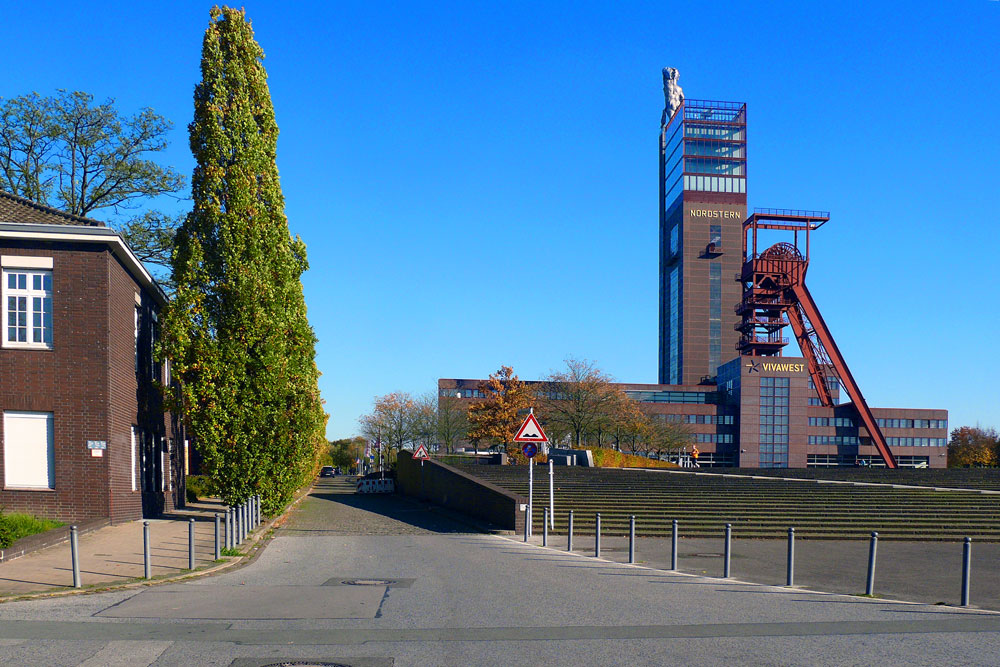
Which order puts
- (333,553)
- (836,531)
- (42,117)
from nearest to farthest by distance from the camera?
(333,553) < (836,531) < (42,117)

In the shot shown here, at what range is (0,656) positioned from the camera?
752 centimetres

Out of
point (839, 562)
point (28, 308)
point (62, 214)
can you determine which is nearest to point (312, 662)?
point (839, 562)

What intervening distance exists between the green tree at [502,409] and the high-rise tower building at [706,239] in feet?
208

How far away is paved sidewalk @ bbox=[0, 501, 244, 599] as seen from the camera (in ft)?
39.6

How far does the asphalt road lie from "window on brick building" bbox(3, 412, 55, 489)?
28.7ft

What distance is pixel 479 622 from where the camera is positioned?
941 centimetres

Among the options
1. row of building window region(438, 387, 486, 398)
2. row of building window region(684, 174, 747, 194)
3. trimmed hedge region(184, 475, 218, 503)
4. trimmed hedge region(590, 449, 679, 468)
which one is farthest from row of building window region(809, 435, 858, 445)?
trimmed hedge region(184, 475, 218, 503)

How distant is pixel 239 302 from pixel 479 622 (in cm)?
1496

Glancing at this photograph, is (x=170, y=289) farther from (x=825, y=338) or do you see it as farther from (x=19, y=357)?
(x=825, y=338)

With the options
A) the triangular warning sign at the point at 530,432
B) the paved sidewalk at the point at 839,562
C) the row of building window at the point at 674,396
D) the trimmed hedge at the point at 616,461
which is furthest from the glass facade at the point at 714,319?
the triangular warning sign at the point at 530,432

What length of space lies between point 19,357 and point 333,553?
9058mm

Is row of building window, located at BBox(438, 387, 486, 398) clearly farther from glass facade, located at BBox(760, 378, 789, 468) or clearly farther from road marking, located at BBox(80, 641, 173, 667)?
road marking, located at BBox(80, 641, 173, 667)

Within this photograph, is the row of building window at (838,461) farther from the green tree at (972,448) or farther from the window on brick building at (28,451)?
the window on brick building at (28,451)

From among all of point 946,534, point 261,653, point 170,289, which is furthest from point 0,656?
point 170,289
